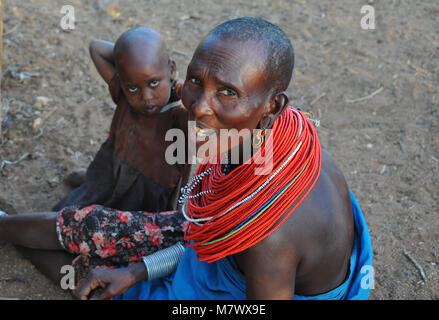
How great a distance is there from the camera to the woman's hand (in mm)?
2133

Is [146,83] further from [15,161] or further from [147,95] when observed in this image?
[15,161]

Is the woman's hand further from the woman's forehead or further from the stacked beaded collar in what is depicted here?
the woman's forehead

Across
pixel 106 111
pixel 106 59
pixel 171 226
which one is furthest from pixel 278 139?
pixel 106 111

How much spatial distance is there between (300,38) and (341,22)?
1.78ft

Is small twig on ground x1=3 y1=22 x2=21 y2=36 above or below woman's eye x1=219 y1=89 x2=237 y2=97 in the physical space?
above

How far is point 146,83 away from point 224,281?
118 cm

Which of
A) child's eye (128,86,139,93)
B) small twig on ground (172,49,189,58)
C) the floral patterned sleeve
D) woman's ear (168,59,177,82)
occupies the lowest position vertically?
the floral patterned sleeve

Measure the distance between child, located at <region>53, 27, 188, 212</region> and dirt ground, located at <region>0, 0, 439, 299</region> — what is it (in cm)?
52

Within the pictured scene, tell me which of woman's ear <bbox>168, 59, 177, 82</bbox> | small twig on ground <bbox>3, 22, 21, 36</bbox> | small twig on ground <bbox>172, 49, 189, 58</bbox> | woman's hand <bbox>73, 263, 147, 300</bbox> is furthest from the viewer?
small twig on ground <bbox>172, 49, 189, 58</bbox>

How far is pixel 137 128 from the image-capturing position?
2.83m

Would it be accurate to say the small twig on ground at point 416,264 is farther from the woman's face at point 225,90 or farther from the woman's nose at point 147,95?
the woman's nose at point 147,95

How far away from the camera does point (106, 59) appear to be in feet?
9.66

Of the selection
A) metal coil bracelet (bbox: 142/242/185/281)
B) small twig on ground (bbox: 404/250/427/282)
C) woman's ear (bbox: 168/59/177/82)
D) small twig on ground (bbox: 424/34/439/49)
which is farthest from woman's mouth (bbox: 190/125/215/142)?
small twig on ground (bbox: 424/34/439/49)
